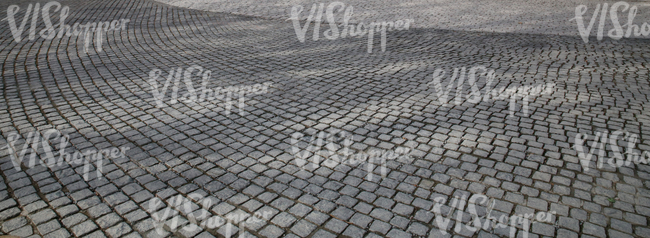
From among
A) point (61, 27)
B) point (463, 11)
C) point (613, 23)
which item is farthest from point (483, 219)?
point (61, 27)

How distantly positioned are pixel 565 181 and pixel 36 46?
10.6 meters

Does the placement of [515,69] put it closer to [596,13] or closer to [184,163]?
[184,163]

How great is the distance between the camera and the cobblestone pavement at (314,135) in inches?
153

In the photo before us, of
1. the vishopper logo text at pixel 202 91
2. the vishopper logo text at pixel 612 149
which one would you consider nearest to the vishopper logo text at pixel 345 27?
the vishopper logo text at pixel 202 91

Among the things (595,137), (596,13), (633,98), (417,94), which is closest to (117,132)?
(417,94)

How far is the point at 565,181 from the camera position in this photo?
4406 millimetres

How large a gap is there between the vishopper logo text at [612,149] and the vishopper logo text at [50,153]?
205 inches

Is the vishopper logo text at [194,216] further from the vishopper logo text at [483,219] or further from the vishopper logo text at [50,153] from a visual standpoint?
the vishopper logo text at [483,219]

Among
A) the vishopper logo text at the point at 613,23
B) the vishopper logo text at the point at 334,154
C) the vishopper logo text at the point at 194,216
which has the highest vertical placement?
the vishopper logo text at the point at 194,216

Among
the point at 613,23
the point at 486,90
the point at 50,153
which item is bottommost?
the point at 613,23

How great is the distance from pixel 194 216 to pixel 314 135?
1.98 m

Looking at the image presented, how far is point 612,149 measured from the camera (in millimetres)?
5027

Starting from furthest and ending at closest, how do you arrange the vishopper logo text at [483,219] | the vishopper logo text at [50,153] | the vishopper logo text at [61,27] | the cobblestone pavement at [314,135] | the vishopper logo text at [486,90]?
the vishopper logo text at [61,27] → the vishopper logo text at [486,90] → the vishopper logo text at [50,153] → the cobblestone pavement at [314,135] → the vishopper logo text at [483,219]

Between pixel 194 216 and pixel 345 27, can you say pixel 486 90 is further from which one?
pixel 345 27
